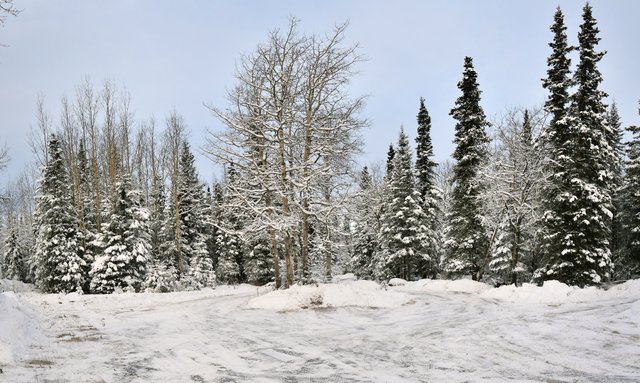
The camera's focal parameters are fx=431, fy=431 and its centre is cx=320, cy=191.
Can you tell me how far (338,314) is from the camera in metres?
15.7

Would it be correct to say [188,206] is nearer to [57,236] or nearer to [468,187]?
[57,236]

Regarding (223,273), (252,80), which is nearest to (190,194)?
(223,273)

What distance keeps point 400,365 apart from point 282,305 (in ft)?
29.5

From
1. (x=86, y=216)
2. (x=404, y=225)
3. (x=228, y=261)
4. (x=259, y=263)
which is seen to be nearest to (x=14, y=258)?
(x=86, y=216)

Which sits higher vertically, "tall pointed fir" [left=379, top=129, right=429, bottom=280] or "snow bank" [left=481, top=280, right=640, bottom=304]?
"tall pointed fir" [left=379, top=129, right=429, bottom=280]

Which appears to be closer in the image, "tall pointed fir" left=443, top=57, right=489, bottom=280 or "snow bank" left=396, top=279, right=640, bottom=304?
"snow bank" left=396, top=279, right=640, bottom=304

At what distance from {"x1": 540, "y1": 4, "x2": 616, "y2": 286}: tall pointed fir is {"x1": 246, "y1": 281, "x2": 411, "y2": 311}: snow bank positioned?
11816 mm

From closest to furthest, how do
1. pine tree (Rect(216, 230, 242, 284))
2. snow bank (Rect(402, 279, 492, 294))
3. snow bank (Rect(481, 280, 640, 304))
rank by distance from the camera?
snow bank (Rect(481, 280, 640, 304)) → snow bank (Rect(402, 279, 492, 294)) → pine tree (Rect(216, 230, 242, 284))

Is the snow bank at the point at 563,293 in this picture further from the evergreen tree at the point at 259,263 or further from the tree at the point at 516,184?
the evergreen tree at the point at 259,263

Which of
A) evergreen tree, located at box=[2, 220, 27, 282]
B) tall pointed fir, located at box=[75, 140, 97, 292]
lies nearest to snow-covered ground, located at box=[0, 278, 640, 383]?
tall pointed fir, located at box=[75, 140, 97, 292]

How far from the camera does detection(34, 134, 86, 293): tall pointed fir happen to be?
2969cm

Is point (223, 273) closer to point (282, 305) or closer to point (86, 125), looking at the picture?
point (86, 125)

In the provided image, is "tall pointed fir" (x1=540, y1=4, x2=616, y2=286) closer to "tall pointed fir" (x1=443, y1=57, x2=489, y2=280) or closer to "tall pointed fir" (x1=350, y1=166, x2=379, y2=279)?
"tall pointed fir" (x1=443, y1=57, x2=489, y2=280)

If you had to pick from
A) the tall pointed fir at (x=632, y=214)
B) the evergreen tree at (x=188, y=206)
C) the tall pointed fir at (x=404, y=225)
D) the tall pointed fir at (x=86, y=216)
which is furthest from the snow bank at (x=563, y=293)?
the evergreen tree at (x=188, y=206)
